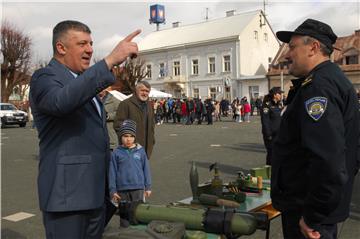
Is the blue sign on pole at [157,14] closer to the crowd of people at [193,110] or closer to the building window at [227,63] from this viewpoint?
the building window at [227,63]

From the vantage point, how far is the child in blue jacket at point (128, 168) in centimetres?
428

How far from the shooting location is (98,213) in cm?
232

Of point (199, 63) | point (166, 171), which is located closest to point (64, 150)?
point (166, 171)

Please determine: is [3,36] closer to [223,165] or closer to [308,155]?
[223,165]

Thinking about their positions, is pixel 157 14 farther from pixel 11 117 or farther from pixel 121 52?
pixel 121 52

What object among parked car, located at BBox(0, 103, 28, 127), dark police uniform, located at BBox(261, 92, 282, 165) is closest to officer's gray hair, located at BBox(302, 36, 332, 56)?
dark police uniform, located at BBox(261, 92, 282, 165)

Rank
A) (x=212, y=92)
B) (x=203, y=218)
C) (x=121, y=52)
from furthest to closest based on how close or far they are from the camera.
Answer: (x=212, y=92), (x=203, y=218), (x=121, y=52)

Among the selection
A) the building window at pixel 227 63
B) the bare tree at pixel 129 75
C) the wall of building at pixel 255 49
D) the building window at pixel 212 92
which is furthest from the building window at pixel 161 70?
the wall of building at pixel 255 49

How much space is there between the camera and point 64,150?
6.85 feet

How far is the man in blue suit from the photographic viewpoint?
6.62ft

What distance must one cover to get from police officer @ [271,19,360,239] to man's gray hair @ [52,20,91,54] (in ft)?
3.98

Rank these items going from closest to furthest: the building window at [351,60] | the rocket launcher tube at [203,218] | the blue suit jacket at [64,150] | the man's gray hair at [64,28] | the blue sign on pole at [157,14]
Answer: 1. the blue suit jacket at [64,150]
2. the man's gray hair at [64,28]
3. the rocket launcher tube at [203,218]
4. the building window at [351,60]
5. the blue sign on pole at [157,14]

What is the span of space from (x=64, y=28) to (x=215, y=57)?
148ft

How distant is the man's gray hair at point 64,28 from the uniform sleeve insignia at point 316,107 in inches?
50.1
